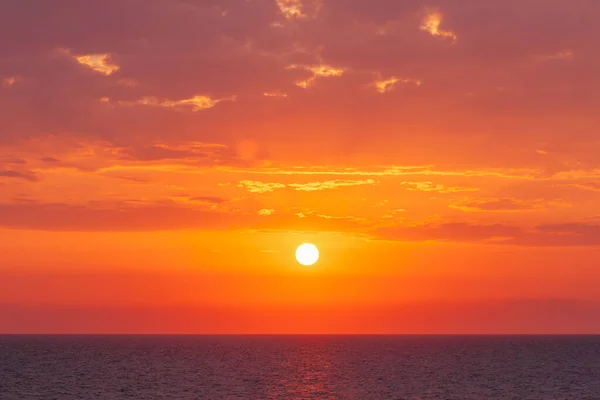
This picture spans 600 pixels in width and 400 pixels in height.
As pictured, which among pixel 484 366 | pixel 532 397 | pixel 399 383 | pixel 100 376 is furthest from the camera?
pixel 484 366

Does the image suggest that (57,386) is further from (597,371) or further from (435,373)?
(597,371)

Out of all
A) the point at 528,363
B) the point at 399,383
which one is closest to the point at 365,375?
the point at 399,383

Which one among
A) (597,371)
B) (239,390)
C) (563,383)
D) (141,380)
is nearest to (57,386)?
(141,380)

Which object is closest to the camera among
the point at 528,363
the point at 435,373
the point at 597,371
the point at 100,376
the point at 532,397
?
the point at 532,397

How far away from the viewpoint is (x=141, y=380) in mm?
103312

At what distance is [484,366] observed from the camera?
471ft

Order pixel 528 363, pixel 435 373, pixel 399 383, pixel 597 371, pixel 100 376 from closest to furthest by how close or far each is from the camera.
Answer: pixel 399 383, pixel 100 376, pixel 435 373, pixel 597 371, pixel 528 363

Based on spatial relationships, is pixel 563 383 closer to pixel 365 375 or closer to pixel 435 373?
pixel 435 373

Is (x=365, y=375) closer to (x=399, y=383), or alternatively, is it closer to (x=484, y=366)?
(x=399, y=383)

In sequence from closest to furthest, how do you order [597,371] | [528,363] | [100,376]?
[100,376], [597,371], [528,363]

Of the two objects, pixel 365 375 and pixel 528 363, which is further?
pixel 528 363

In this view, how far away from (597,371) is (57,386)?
310 ft

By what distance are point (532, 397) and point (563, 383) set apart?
20.4m

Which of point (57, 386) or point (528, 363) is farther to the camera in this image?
point (528, 363)
